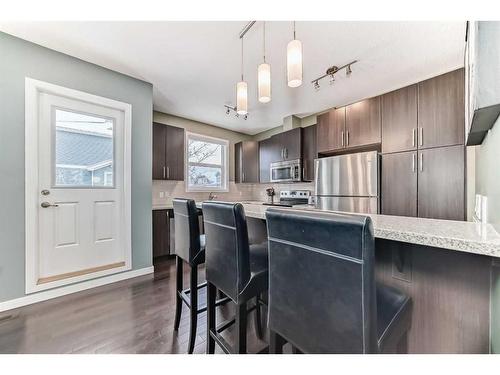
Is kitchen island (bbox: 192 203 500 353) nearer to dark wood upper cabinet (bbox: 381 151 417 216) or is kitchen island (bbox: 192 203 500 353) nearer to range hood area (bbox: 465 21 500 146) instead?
range hood area (bbox: 465 21 500 146)

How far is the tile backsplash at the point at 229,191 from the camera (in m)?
4.04

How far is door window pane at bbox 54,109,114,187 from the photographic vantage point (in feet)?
7.78

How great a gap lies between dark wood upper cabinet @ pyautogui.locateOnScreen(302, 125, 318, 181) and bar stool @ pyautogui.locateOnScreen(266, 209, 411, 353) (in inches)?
122

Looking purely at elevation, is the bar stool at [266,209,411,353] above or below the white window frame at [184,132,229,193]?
below

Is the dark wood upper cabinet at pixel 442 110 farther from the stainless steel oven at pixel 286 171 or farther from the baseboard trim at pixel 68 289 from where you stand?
the baseboard trim at pixel 68 289

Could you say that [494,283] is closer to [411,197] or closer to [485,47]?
[485,47]

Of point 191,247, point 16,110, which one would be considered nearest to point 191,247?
point 191,247

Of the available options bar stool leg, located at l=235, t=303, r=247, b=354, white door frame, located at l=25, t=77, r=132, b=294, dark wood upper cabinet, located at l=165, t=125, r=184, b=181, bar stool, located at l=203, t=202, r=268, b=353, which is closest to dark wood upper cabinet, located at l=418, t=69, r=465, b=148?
bar stool, located at l=203, t=202, r=268, b=353

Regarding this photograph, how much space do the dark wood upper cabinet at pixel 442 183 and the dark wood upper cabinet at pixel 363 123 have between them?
580mm

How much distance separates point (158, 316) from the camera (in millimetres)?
1939

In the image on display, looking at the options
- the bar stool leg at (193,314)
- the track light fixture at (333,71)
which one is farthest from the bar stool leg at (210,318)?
the track light fixture at (333,71)
